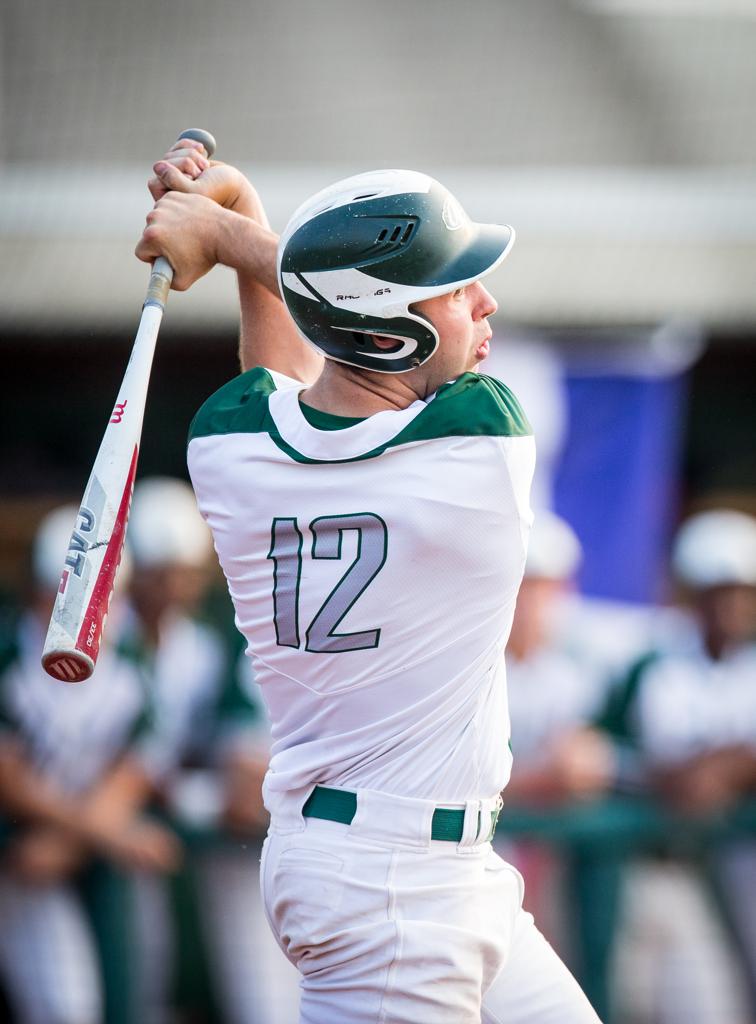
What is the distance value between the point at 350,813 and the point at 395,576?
1.27 ft

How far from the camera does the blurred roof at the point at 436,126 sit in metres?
7.97

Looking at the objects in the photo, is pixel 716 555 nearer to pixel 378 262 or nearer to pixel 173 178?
pixel 173 178

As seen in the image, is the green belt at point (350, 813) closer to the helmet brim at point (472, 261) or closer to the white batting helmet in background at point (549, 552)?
the helmet brim at point (472, 261)

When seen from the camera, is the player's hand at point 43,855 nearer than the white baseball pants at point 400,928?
No

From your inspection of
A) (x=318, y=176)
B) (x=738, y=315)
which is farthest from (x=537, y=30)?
(x=738, y=315)

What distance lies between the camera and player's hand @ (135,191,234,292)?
8.77 ft

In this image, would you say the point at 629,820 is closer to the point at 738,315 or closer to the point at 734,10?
the point at 738,315

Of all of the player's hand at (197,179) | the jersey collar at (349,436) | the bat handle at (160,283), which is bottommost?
the jersey collar at (349,436)

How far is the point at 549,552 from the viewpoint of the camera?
5.70 metres

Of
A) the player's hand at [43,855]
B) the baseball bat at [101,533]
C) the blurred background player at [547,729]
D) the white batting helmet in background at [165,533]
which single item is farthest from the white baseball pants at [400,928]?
the white batting helmet in background at [165,533]

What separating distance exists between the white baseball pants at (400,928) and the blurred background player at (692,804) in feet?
10.3

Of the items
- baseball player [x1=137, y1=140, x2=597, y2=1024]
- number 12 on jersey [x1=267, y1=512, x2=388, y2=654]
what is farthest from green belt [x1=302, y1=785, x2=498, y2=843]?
number 12 on jersey [x1=267, y1=512, x2=388, y2=654]

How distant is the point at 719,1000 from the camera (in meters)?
5.46

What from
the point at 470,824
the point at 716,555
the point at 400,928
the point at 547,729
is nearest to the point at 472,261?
the point at 470,824
